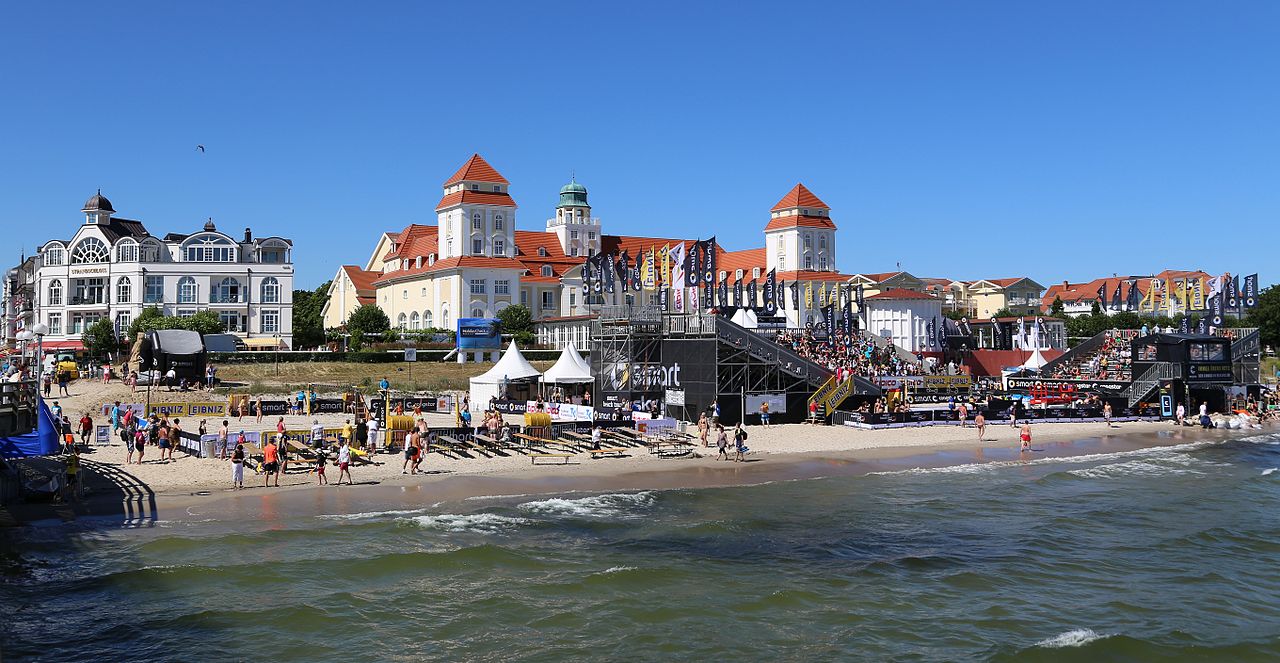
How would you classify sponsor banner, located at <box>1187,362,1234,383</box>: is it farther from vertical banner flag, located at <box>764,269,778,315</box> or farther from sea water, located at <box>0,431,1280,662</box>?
vertical banner flag, located at <box>764,269,778,315</box>

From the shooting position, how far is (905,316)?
254ft

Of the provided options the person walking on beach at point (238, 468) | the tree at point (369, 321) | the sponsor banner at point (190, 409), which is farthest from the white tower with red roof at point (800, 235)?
the person walking on beach at point (238, 468)

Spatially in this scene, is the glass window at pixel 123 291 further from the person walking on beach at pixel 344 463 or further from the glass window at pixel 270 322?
the person walking on beach at pixel 344 463

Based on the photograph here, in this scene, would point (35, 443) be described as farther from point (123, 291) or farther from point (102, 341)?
point (123, 291)

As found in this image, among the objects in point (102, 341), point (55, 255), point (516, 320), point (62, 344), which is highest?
point (55, 255)

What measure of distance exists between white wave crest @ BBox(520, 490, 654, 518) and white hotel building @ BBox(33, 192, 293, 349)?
55517 millimetres

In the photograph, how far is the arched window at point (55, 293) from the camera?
250 ft

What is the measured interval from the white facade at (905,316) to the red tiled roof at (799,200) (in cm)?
3073

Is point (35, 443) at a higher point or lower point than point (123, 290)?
lower

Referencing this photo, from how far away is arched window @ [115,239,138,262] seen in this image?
74.7 meters

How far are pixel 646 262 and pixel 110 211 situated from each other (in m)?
50.5

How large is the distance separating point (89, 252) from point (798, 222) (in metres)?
66.4

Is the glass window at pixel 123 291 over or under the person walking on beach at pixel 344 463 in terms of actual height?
over

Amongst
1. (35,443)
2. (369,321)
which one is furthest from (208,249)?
(35,443)
